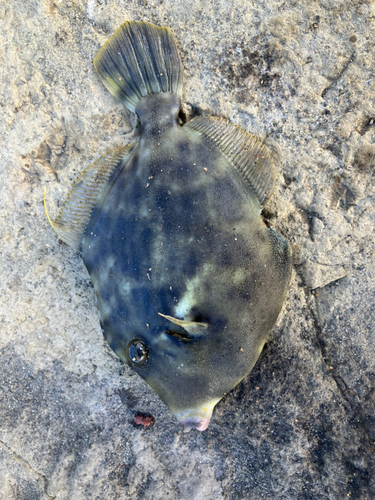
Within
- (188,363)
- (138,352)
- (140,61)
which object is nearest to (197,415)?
(188,363)

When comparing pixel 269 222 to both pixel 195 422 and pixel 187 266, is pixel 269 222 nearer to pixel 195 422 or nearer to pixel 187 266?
pixel 187 266

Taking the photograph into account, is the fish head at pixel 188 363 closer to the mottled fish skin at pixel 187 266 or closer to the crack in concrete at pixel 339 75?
the mottled fish skin at pixel 187 266

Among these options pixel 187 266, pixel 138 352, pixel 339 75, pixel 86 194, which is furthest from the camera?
pixel 86 194

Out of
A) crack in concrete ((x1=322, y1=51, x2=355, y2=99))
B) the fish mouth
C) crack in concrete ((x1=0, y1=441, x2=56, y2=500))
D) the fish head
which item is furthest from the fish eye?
crack in concrete ((x1=322, y1=51, x2=355, y2=99))

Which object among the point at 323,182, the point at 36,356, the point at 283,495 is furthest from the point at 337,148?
the point at 36,356

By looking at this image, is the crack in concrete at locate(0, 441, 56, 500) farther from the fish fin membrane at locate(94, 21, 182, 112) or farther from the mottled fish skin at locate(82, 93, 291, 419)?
the fish fin membrane at locate(94, 21, 182, 112)

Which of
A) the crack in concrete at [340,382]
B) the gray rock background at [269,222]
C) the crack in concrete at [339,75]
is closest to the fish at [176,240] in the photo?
the gray rock background at [269,222]

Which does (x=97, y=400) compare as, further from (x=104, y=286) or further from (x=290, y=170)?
(x=290, y=170)
